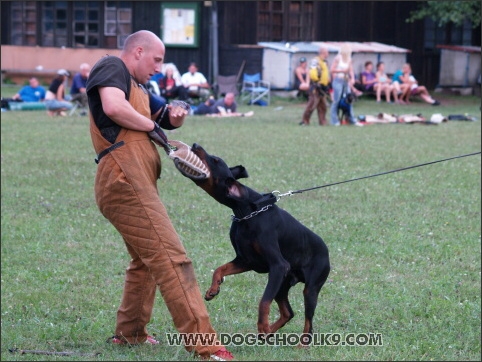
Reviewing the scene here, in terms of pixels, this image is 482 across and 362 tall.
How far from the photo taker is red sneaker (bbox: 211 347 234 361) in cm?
525

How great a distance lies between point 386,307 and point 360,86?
26.3m

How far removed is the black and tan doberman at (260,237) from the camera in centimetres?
542

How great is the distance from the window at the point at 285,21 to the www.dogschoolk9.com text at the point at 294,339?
3000 cm

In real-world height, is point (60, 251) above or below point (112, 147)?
below

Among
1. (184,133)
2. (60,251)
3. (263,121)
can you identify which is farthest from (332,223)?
(263,121)

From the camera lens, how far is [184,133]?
20.1m

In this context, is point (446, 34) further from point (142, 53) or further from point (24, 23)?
point (142, 53)

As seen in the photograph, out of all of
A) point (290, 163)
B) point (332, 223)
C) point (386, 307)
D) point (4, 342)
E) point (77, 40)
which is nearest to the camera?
point (4, 342)

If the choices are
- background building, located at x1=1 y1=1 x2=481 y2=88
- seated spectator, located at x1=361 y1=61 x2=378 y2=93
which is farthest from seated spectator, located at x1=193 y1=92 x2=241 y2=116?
background building, located at x1=1 y1=1 x2=481 y2=88

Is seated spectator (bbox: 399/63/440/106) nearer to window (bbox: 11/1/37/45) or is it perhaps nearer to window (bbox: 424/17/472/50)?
window (bbox: 424/17/472/50)

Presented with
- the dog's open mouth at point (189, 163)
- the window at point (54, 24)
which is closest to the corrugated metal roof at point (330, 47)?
the window at point (54, 24)

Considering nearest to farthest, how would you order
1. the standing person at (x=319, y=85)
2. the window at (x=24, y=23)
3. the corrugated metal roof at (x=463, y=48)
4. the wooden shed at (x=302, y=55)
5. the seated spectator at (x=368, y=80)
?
the standing person at (x=319, y=85) → the seated spectator at (x=368, y=80) → the wooden shed at (x=302, y=55) → the corrugated metal roof at (x=463, y=48) → the window at (x=24, y=23)

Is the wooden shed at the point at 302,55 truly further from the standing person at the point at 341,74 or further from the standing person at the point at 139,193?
the standing person at the point at 139,193

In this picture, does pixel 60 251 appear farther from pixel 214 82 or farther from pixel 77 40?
pixel 77 40
